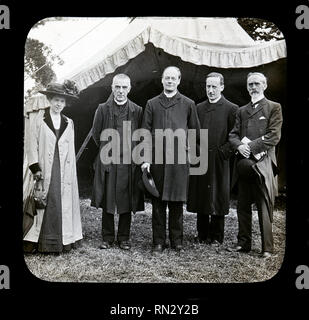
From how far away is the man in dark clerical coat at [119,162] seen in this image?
2531 millimetres

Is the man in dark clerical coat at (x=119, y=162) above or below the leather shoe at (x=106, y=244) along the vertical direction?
above

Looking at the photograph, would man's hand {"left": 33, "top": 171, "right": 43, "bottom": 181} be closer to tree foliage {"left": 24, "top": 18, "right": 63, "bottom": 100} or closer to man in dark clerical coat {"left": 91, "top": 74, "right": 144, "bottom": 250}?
man in dark clerical coat {"left": 91, "top": 74, "right": 144, "bottom": 250}

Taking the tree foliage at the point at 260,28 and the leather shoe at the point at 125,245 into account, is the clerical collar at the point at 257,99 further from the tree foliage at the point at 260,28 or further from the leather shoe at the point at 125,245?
the leather shoe at the point at 125,245

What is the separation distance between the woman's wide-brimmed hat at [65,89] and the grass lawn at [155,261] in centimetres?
58

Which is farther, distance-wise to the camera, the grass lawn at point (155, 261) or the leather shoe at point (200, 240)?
the leather shoe at point (200, 240)

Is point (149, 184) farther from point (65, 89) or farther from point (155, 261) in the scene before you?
point (65, 89)

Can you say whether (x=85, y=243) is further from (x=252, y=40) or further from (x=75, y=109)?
(x=252, y=40)

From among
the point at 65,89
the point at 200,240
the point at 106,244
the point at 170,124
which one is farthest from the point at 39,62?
the point at 200,240

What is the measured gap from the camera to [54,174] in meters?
2.57

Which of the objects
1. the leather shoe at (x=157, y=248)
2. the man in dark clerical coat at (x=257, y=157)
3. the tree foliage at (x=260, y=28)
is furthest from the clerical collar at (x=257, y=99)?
the leather shoe at (x=157, y=248)

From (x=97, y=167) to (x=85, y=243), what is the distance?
1.44 ft

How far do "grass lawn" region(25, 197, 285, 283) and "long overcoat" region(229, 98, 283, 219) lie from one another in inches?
7.5

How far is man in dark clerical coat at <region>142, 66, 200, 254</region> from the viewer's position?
8.27 feet

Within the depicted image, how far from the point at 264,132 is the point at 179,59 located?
0.61 meters
